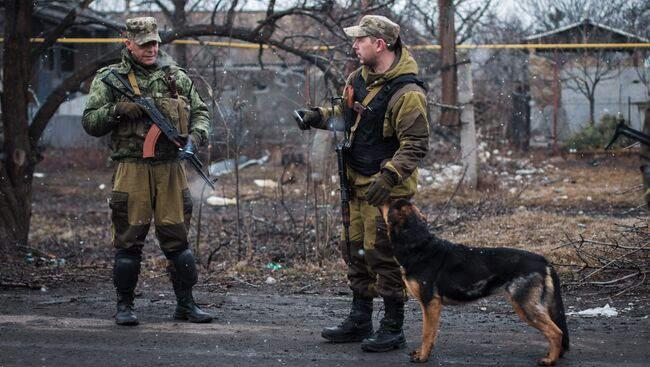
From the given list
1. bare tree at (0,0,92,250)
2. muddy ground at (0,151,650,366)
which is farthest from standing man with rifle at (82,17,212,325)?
bare tree at (0,0,92,250)

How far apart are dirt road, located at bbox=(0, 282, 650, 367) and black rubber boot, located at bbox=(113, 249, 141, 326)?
94mm

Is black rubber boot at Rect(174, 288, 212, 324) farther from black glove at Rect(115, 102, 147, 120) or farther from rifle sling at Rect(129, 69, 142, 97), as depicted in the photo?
rifle sling at Rect(129, 69, 142, 97)

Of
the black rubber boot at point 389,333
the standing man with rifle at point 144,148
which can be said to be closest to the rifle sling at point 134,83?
the standing man with rifle at point 144,148

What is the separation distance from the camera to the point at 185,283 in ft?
21.6

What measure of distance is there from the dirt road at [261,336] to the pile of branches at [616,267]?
358 millimetres

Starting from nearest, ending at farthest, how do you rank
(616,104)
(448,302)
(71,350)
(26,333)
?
1. (448,302)
2. (71,350)
3. (26,333)
4. (616,104)

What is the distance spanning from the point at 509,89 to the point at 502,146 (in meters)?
2.26

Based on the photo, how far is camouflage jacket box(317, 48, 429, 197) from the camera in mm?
5449

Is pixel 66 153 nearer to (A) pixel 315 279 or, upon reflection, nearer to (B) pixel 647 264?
(A) pixel 315 279

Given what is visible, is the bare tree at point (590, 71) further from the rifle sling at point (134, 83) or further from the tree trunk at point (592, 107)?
the rifle sling at point (134, 83)

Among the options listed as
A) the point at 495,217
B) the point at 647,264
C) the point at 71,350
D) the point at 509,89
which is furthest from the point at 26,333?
the point at 509,89

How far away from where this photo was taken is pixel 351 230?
19.2ft

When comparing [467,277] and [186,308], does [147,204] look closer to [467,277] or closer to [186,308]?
[186,308]

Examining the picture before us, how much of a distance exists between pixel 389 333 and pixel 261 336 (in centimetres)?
98
